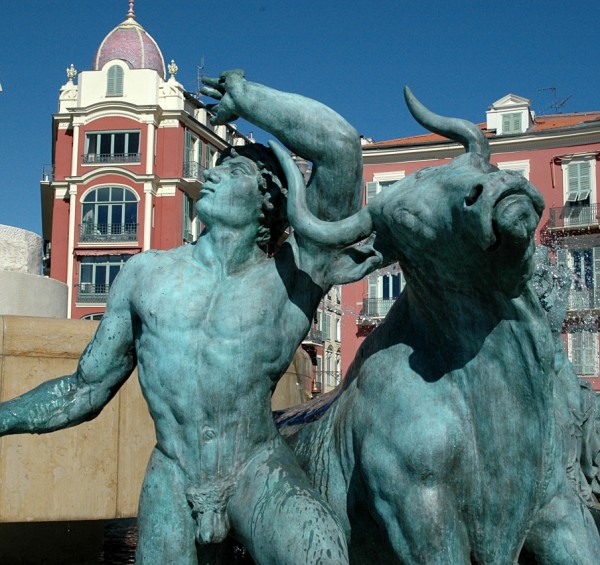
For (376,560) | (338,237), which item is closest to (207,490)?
(376,560)

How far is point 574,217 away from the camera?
109 ft

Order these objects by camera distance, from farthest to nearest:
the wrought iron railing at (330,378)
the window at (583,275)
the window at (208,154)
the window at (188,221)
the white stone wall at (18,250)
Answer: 1. the wrought iron railing at (330,378)
2. the window at (208,154)
3. the window at (188,221)
4. the window at (583,275)
5. the white stone wall at (18,250)

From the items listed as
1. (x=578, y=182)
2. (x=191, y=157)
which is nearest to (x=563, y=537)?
(x=578, y=182)

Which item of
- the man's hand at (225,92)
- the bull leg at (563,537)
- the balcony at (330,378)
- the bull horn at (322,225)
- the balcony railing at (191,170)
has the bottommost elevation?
the balcony at (330,378)

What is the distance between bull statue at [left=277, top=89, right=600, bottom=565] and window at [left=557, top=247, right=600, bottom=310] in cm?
2987

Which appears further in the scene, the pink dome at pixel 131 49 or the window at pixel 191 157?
the pink dome at pixel 131 49

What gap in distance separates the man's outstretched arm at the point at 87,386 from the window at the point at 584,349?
30049mm

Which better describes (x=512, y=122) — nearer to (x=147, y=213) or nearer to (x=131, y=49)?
(x=147, y=213)

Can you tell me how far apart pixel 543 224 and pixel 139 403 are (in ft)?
101

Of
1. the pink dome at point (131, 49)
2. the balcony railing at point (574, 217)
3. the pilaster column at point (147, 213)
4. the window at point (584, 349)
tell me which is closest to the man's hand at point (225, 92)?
the window at point (584, 349)

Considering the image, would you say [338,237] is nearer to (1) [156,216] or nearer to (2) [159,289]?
(2) [159,289]

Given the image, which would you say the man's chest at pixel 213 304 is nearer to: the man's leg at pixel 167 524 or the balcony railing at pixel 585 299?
the man's leg at pixel 167 524

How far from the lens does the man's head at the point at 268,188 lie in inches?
111

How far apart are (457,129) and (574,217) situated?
3241 cm
